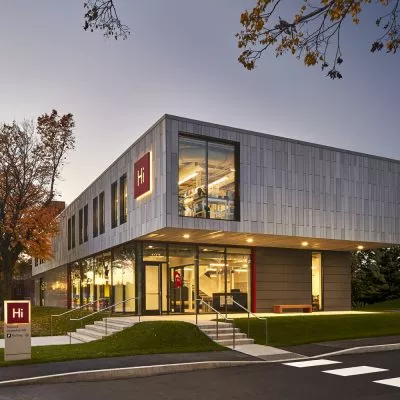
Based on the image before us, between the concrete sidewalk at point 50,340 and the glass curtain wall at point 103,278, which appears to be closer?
the concrete sidewalk at point 50,340

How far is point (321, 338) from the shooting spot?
20.1 m

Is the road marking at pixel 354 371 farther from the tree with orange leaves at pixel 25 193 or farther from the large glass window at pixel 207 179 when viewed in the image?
the tree with orange leaves at pixel 25 193

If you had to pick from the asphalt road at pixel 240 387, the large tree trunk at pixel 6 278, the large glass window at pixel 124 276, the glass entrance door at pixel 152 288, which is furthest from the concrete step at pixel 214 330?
the large tree trunk at pixel 6 278

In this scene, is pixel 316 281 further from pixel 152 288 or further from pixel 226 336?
pixel 226 336

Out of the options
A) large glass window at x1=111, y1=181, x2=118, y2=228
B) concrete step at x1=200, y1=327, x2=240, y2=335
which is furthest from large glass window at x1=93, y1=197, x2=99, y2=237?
concrete step at x1=200, y1=327, x2=240, y2=335

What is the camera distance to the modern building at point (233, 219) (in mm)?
23688

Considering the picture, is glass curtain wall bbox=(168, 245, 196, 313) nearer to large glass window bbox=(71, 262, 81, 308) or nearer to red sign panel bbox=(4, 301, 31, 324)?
red sign panel bbox=(4, 301, 31, 324)

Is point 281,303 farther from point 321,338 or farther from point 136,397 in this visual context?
point 136,397

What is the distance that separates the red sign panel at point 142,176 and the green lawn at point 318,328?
Result: 22.3 feet

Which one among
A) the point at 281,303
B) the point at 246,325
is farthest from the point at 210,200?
the point at 281,303

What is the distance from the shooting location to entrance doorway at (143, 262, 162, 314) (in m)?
26.7

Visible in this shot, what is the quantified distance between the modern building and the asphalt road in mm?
9853

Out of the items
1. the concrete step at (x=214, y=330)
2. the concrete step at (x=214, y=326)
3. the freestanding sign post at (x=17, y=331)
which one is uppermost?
the freestanding sign post at (x=17, y=331)

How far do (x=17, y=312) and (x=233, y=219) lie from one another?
11351 millimetres
